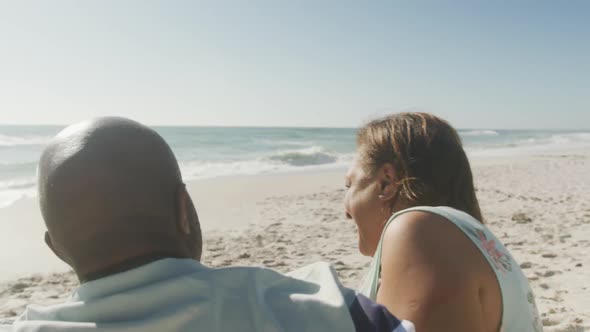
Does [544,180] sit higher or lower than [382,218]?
lower

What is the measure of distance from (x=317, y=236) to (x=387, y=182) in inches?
187

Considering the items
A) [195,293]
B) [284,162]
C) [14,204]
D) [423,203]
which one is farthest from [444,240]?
[284,162]

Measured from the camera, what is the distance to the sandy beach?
4402 mm

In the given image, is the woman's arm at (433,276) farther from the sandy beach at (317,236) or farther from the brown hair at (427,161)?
the sandy beach at (317,236)

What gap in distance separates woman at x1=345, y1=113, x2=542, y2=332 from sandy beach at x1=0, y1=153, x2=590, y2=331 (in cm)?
223

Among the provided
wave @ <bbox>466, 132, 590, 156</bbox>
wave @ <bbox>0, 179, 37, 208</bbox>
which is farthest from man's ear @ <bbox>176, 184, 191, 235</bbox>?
wave @ <bbox>466, 132, 590, 156</bbox>

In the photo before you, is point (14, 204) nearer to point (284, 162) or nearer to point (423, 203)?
point (423, 203)

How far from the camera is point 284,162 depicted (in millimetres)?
19359

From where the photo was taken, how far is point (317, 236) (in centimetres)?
653

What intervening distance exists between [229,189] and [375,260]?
32.5 feet

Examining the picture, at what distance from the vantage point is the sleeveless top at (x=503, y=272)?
1437 millimetres

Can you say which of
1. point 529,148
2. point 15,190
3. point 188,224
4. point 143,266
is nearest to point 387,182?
point 188,224

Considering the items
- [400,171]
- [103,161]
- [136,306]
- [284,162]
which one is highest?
[103,161]

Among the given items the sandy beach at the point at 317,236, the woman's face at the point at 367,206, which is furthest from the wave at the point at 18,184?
the woman's face at the point at 367,206
